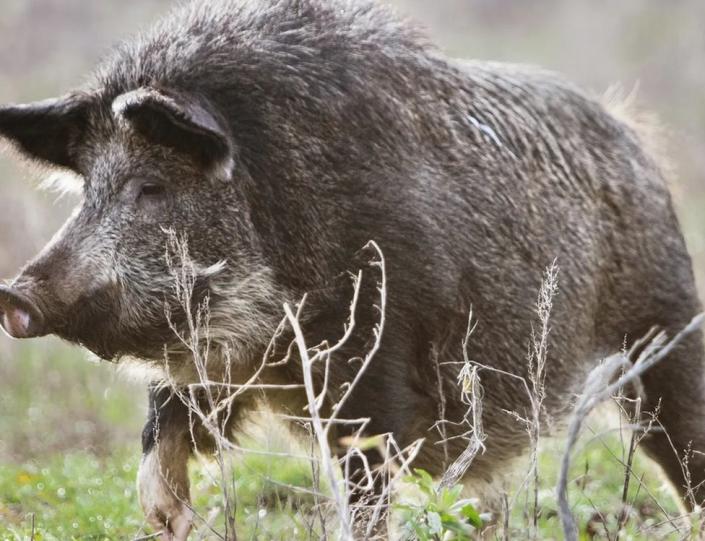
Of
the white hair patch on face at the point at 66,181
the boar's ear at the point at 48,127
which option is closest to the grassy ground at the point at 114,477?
the white hair patch on face at the point at 66,181

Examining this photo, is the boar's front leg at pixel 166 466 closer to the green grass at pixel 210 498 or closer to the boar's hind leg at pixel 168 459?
the boar's hind leg at pixel 168 459

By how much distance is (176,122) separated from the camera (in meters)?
4.80

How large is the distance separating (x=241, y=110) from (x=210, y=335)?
903 mm

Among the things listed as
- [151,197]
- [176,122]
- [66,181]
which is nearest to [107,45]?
[66,181]

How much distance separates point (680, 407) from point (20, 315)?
3.31 metres

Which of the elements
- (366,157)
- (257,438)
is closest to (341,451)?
(257,438)

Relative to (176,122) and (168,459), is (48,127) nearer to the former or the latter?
(176,122)

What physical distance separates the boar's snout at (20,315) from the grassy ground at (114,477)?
2.24 feet

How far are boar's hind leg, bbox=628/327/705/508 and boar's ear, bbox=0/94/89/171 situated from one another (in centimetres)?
293

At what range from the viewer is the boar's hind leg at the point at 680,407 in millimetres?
6234

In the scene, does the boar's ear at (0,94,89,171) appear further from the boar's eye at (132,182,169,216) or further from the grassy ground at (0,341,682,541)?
the grassy ground at (0,341,682,541)

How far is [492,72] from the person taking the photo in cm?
635

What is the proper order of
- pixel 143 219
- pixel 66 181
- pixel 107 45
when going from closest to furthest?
pixel 143 219
pixel 66 181
pixel 107 45

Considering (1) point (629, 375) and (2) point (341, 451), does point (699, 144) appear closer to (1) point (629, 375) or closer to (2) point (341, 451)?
(2) point (341, 451)
